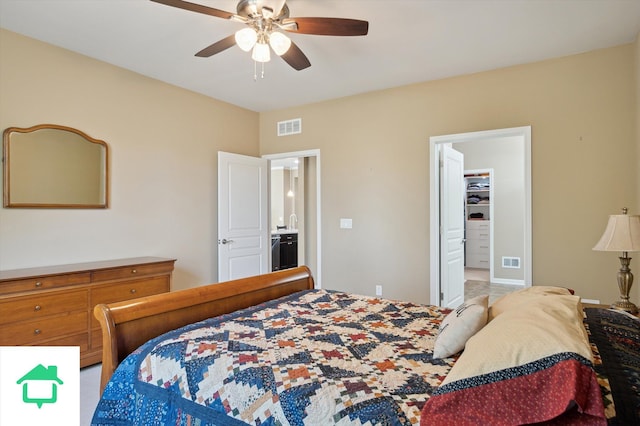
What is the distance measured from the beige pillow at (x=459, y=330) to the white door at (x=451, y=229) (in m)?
2.56

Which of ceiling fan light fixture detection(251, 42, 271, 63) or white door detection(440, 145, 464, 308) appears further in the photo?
white door detection(440, 145, 464, 308)

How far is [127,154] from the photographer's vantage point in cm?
369

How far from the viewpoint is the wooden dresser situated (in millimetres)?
2580

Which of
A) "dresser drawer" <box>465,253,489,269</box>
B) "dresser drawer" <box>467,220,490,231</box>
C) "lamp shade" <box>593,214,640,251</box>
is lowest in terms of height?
"dresser drawer" <box>465,253,489,269</box>

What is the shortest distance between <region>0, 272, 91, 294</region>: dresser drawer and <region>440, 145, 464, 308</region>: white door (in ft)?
11.3

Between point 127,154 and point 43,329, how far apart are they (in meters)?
1.76

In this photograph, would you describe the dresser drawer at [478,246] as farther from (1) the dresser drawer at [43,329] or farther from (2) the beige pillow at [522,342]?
(1) the dresser drawer at [43,329]

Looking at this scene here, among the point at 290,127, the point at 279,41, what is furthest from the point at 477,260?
the point at 279,41

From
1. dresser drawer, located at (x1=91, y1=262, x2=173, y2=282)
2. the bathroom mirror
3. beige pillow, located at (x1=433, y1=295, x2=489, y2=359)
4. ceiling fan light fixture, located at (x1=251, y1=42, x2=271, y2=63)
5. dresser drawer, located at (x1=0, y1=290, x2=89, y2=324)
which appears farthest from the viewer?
dresser drawer, located at (x1=91, y1=262, x2=173, y2=282)

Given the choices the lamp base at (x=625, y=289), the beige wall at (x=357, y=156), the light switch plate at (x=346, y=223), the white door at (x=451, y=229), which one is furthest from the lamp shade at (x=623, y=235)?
the light switch plate at (x=346, y=223)

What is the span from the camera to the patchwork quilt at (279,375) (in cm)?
117

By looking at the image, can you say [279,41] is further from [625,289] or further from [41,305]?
[625,289]

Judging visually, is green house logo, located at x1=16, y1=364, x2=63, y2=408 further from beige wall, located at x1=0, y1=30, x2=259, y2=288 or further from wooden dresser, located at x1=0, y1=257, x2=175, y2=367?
beige wall, located at x1=0, y1=30, x2=259, y2=288
